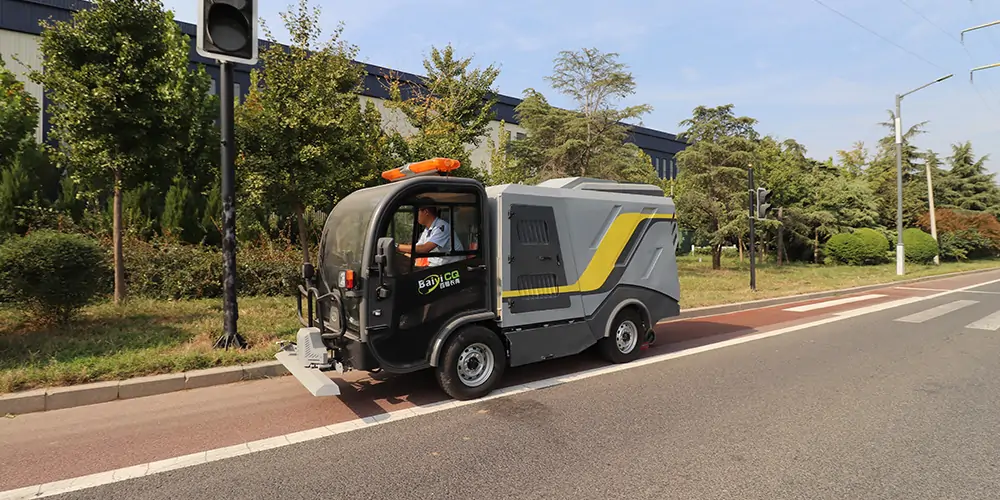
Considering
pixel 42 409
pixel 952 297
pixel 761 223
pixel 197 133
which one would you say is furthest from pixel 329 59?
pixel 761 223

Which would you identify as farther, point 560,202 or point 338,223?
point 560,202

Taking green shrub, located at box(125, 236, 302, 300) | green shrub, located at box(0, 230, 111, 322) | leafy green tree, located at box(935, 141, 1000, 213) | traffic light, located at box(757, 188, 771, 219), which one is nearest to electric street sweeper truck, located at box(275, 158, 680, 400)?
green shrub, located at box(0, 230, 111, 322)

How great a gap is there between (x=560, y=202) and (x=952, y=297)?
52.0ft

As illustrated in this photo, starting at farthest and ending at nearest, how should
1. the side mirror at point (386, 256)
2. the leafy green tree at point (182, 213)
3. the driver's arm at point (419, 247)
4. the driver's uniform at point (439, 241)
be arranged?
the leafy green tree at point (182, 213), the driver's uniform at point (439, 241), the driver's arm at point (419, 247), the side mirror at point (386, 256)

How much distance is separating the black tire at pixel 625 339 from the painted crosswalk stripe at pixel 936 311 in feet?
23.7

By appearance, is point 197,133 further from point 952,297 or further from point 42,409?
point 952,297

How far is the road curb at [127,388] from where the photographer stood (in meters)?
4.80

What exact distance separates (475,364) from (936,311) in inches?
491

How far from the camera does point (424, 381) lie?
19.0 ft

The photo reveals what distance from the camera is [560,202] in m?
5.95

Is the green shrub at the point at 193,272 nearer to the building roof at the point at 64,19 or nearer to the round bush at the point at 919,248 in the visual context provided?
the building roof at the point at 64,19

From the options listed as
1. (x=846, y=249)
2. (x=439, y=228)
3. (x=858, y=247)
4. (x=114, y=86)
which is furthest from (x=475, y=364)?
(x=858, y=247)

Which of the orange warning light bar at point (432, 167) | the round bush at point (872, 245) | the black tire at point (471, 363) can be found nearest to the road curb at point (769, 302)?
the black tire at point (471, 363)

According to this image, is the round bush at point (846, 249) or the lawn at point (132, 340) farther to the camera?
Result: the round bush at point (846, 249)
